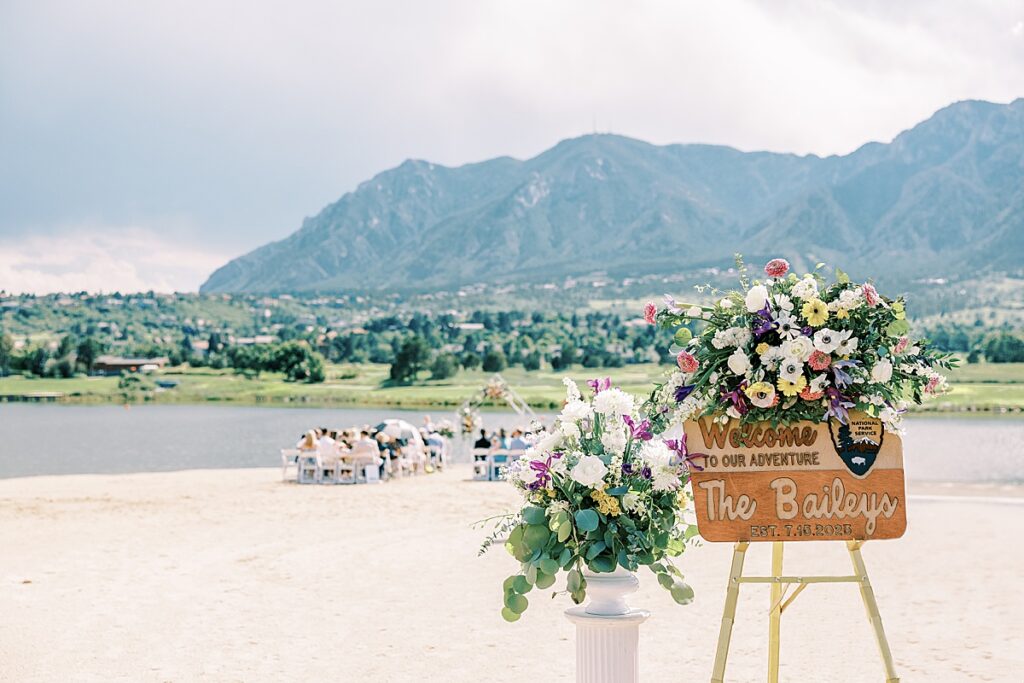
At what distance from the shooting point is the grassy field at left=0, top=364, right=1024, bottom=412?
9425 centimetres

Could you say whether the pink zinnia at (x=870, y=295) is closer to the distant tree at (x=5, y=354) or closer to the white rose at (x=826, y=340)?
the white rose at (x=826, y=340)

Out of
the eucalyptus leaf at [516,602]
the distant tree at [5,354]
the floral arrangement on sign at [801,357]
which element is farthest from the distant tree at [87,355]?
the floral arrangement on sign at [801,357]

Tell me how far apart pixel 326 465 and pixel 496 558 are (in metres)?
9.94

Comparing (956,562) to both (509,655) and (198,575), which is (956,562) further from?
(198,575)

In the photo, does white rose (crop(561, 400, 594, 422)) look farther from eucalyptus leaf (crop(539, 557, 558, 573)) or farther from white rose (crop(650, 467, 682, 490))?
eucalyptus leaf (crop(539, 557, 558, 573))

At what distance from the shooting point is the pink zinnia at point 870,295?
5.33m

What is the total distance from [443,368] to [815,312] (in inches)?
4935

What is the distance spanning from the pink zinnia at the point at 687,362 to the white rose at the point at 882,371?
780mm

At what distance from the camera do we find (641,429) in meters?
5.63

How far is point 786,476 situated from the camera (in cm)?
548

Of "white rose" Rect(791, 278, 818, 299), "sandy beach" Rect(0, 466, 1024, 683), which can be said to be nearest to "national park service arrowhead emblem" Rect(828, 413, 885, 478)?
"white rose" Rect(791, 278, 818, 299)

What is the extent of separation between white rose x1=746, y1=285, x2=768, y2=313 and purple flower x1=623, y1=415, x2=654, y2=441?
719 mm

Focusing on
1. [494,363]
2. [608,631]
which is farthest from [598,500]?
[494,363]

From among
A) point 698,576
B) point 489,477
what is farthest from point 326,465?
point 698,576
